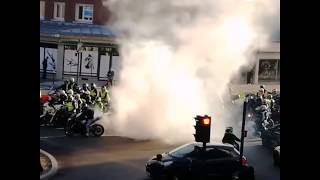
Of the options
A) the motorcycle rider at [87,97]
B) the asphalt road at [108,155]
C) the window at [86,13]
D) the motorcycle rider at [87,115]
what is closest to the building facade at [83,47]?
the window at [86,13]

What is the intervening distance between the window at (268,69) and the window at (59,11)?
1.40 meters

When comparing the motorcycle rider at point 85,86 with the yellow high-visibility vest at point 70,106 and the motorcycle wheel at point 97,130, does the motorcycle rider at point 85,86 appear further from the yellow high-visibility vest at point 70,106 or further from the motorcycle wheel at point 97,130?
the motorcycle wheel at point 97,130

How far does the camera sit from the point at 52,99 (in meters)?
4.54

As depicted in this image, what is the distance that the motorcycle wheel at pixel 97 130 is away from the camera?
4480mm

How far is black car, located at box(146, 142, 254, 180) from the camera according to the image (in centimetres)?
446

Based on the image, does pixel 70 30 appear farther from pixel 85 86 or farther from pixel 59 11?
pixel 85 86

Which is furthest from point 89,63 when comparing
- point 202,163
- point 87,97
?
point 202,163

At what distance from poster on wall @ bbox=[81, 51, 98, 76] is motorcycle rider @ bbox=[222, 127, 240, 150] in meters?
0.99

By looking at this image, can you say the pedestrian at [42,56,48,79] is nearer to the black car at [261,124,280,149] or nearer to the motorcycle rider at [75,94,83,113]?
the motorcycle rider at [75,94,83,113]

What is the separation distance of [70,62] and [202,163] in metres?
1.14
